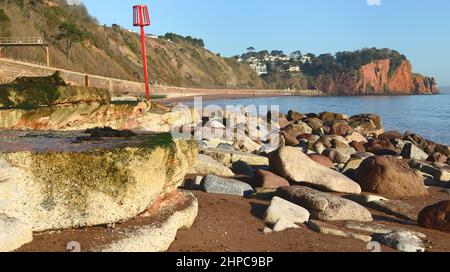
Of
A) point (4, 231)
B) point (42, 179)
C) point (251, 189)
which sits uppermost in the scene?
point (42, 179)

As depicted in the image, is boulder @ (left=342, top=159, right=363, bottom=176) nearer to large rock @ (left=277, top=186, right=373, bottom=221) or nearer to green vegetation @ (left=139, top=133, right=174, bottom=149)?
large rock @ (left=277, top=186, right=373, bottom=221)

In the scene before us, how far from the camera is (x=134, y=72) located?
7319 centimetres

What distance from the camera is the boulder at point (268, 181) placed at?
8.40 m

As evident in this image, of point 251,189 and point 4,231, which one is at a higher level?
point 4,231

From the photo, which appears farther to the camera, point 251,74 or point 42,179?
point 251,74

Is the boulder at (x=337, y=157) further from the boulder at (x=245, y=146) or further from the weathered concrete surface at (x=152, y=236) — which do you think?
the weathered concrete surface at (x=152, y=236)

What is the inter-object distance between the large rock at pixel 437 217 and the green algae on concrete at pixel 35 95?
654cm

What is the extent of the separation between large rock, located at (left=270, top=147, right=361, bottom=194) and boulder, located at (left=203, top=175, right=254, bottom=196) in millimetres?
1162

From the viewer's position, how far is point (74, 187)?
4520 millimetres

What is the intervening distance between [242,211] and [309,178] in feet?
8.29

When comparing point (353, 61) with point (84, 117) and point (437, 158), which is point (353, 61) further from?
point (84, 117)

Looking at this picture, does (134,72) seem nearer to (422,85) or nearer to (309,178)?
(309,178)
